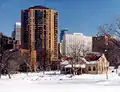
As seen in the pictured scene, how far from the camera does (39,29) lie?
345 feet

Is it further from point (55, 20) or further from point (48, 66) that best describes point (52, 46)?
point (48, 66)

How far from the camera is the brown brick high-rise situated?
101 m

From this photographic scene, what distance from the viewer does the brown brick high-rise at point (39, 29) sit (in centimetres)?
10112

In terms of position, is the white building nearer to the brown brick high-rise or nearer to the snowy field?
the brown brick high-rise

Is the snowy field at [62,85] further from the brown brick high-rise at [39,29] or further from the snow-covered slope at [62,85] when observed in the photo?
the brown brick high-rise at [39,29]

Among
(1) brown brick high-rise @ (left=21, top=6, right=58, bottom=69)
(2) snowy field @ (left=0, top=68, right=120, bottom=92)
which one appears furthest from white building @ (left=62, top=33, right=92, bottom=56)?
(2) snowy field @ (left=0, top=68, right=120, bottom=92)

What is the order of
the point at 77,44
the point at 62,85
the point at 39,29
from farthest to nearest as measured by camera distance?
the point at 39,29, the point at 77,44, the point at 62,85

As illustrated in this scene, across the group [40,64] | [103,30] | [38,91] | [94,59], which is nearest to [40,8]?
[40,64]

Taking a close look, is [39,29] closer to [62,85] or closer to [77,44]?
[77,44]

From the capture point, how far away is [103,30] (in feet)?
103

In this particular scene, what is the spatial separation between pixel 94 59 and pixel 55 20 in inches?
1905

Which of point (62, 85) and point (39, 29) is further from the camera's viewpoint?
point (39, 29)

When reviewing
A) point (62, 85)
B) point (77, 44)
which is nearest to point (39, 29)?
point (77, 44)

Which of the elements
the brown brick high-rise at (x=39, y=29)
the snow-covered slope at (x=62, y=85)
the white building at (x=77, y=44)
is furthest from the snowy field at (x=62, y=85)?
the brown brick high-rise at (x=39, y=29)
